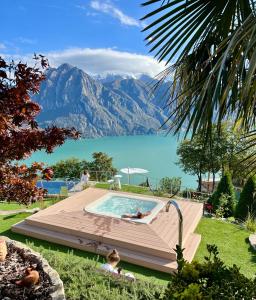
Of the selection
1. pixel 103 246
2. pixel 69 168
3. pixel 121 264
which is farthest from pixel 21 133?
pixel 69 168

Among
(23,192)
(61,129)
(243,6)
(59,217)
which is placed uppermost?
(243,6)

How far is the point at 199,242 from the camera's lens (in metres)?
9.94

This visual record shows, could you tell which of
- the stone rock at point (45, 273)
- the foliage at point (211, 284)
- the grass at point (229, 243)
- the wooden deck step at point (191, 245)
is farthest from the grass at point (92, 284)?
the grass at point (229, 243)

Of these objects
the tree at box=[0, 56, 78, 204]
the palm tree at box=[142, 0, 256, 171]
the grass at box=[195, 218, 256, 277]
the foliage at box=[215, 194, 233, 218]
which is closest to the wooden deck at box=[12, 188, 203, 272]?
the grass at box=[195, 218, 256, 277]

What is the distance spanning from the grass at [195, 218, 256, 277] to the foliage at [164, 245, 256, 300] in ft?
17.7

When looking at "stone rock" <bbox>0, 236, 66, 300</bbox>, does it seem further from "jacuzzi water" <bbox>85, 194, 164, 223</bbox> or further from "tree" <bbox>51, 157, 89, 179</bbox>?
"tree" <bbox>51, 157, 89, 179</bbox>

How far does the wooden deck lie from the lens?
8633 mm

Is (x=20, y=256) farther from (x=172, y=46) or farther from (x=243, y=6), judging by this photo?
(x=243, y=6)

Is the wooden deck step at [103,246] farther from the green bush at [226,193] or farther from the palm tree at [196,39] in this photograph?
the palm tree at [196,39]

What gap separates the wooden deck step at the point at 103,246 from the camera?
8.34 m

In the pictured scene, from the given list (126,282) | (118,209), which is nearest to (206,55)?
(126,282)

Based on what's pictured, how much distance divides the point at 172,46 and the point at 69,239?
25.5 feet

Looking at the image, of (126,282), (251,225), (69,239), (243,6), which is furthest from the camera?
(251,225)

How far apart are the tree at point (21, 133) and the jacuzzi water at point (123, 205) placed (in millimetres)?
Answer: 6377
